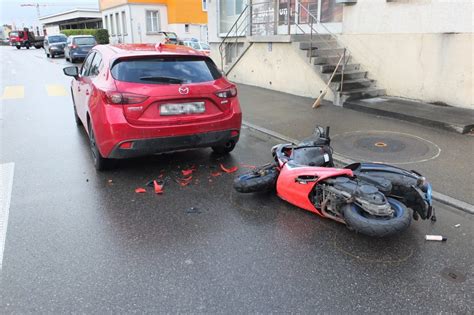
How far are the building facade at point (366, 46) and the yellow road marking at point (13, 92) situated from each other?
7112 millimetres

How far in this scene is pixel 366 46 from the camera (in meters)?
9.96

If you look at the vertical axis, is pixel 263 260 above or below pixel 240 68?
below

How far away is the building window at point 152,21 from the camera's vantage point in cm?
3766

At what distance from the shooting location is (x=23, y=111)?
386 inches

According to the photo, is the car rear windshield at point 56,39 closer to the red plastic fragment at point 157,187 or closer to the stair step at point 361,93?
the stair step at point 361,93

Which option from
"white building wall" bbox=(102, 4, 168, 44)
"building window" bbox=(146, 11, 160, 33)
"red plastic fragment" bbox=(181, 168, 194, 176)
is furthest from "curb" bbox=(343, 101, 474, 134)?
"building window" bbox=(146, 11, 160, 33)

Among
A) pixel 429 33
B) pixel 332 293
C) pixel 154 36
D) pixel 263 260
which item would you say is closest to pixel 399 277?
pixel 332 293

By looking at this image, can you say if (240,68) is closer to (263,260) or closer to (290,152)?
(290,152)

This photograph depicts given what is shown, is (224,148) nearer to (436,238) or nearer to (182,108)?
(182,108)

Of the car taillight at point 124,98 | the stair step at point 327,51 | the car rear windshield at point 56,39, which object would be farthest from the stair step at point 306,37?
the car rear windshield at point 56,39

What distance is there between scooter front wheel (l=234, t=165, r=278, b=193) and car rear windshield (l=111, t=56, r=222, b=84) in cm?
152

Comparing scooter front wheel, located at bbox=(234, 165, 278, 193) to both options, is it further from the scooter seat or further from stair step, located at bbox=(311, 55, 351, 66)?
stair step, located at bbox=(311, 55, 351, 66)

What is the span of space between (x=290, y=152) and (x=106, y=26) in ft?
151

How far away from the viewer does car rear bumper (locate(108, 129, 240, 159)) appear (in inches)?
190
